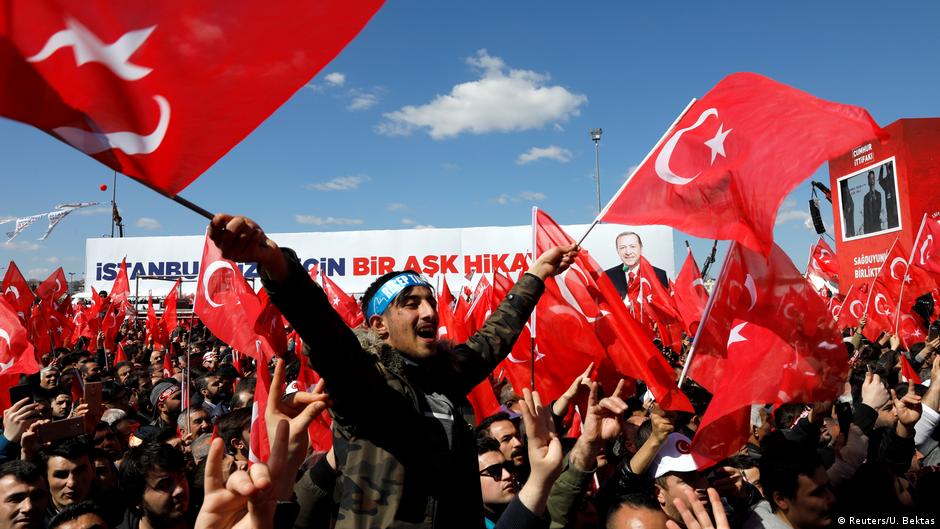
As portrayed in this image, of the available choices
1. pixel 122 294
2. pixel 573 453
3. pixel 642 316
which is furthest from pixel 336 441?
pixel 122 294

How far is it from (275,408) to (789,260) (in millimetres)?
3019

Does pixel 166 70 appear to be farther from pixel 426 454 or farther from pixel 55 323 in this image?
pixel 55 323

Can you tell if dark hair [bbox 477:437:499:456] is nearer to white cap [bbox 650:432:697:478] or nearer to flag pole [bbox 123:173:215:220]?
white cap [bbox 650:432:697:478]

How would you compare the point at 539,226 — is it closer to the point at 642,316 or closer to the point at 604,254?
the point at 642,316

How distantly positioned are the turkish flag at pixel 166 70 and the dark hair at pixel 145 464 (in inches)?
86.7

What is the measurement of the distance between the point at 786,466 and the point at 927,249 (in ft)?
24.9

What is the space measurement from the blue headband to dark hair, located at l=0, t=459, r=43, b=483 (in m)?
2.35

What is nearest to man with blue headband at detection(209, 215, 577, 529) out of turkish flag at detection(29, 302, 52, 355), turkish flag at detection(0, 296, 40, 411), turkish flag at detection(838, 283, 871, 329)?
turkish flag at detection(0, 296, 40, 411)

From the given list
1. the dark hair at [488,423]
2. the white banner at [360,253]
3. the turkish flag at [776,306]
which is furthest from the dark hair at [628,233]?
the turkish flag at [776,306]

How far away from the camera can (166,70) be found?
170cm

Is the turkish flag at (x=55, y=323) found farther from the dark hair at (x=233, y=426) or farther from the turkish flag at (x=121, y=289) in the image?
the dark hair at (x=233, y=426)

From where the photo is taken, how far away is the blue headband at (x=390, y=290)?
213 centimetres

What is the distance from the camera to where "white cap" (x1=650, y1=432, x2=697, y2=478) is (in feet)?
10.1

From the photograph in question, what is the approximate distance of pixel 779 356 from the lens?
3.49 m
